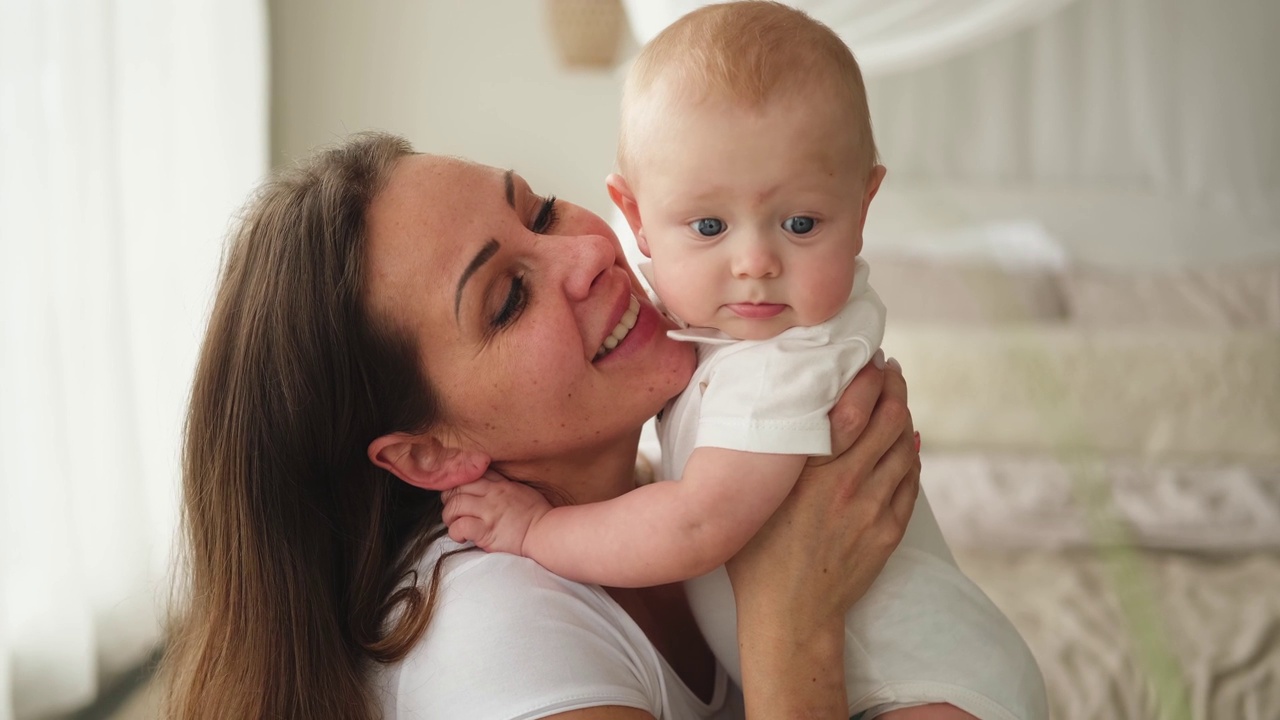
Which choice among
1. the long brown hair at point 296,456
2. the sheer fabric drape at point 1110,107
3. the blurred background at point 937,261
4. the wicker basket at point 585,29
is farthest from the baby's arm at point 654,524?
the wicker basket at point 585,29

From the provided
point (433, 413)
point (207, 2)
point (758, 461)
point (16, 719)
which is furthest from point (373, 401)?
point (207, 2)

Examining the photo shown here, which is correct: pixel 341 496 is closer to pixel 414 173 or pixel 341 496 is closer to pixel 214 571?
pixel 214 571

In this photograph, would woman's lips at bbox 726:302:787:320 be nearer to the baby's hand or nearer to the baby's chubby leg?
the baby's hand

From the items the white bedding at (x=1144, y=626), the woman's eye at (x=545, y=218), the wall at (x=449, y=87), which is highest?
the woman's eye at (x=545, y=218)

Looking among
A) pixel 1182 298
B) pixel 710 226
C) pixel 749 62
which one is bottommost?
pixel 1182 298

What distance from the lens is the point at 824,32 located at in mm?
1042

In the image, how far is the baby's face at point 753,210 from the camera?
99 cm

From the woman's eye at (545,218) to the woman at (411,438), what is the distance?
0.06 feet

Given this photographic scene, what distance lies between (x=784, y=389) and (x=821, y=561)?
208 millimetres

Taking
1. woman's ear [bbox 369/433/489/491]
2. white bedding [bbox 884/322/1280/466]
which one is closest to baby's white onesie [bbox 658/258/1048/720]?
woman's ear [bbox 369/433/489/491]

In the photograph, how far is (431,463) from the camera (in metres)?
1.23

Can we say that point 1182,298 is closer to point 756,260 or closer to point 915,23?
point 915,23

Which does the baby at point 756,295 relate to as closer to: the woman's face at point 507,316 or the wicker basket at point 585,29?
the woman's face at point 507,316

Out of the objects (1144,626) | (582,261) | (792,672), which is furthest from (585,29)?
(792,672)
